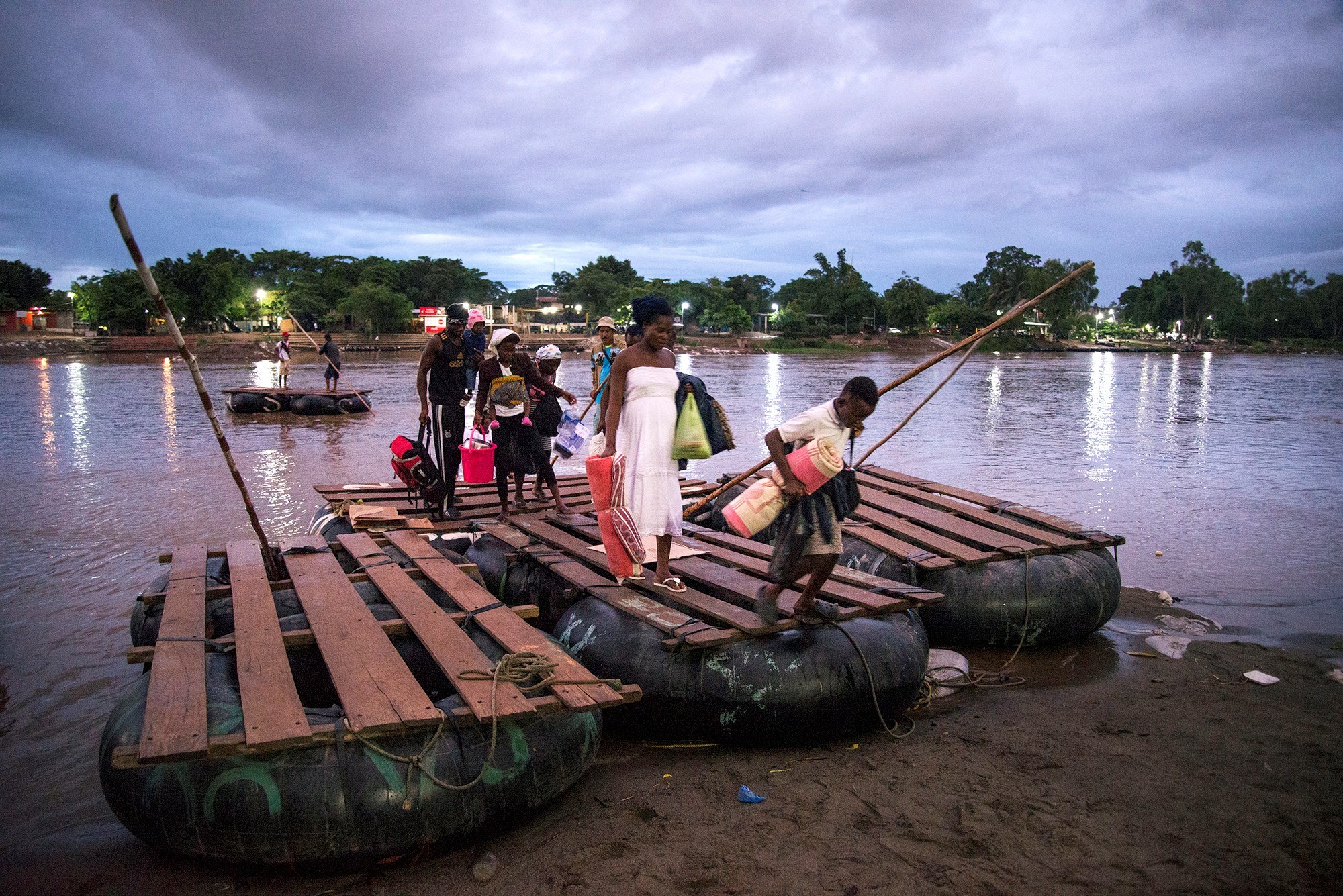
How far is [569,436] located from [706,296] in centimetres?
7732

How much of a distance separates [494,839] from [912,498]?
483cm

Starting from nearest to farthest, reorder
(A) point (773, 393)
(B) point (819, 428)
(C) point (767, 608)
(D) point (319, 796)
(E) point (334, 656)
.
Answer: (D) point (319, 796)
(E) point (334, 656)
(B) point (819, 428)
(C) point (767, 608)
(A) point (773, 393)

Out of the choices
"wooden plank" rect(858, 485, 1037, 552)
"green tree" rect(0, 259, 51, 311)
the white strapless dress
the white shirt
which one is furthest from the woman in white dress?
"green tree" rect(0, 259, 51, 311)

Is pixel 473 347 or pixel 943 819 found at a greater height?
pixel 473 347

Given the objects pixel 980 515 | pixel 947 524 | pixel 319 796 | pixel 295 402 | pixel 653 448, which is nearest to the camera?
pixel 319 796

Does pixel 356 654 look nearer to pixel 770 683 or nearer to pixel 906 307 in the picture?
pixel 770 683

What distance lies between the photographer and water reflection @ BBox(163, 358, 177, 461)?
12.7 m

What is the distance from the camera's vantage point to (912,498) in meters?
6.98

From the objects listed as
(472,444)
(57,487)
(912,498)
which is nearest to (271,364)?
(57,487)

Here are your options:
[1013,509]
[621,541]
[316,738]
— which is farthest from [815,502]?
[1013,509]

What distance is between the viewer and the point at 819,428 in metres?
4.00

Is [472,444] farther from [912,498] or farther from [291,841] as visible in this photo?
[291,841]

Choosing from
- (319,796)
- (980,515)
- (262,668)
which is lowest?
(319,796)

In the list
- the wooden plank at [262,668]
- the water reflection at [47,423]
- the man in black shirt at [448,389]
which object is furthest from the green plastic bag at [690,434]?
the water reflection at [47,423]
